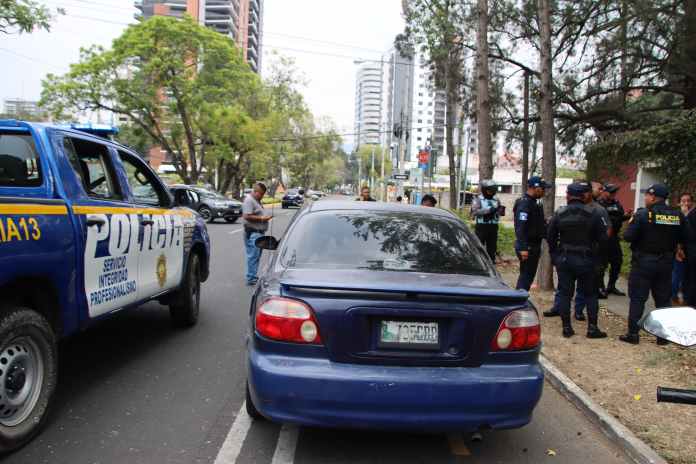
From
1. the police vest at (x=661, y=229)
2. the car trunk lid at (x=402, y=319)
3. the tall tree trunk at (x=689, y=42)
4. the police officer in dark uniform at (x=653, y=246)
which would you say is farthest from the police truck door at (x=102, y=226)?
the tall tree trunk at (x=689, y=42)

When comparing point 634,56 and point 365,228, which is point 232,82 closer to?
point 634,56

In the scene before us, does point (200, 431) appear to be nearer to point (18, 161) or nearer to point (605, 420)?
point (18, 161)

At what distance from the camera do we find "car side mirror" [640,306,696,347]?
7.08 ft

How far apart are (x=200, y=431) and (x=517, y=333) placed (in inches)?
85.0

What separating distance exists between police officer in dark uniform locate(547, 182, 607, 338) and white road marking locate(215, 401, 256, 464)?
413cm

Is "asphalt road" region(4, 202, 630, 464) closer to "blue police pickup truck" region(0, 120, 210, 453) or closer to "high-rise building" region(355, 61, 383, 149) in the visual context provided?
"blue police pickup truck" region(0, 120, 210, 453)

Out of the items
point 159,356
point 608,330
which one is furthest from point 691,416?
A: point 159,356

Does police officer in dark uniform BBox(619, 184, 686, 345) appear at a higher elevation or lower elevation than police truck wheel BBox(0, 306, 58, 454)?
higher

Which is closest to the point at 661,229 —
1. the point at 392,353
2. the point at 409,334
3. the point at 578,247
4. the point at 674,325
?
the point at 578,247

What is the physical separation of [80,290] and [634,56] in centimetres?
1500

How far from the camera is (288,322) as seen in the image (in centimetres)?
332

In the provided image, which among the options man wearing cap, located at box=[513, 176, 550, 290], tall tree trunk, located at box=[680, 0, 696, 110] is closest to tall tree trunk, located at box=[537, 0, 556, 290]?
man wearing cap, located at box=[513, 176, 550, 290]

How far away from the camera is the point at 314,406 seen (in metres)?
3.20

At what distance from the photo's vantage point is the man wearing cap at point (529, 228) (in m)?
7.94
